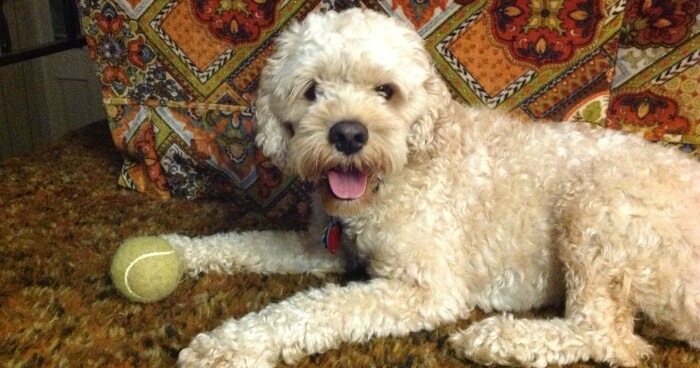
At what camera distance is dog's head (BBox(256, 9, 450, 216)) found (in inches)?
59.0

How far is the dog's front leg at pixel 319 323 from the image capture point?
1.44 meters

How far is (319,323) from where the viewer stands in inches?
60.3

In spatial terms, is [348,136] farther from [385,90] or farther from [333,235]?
[333,235]

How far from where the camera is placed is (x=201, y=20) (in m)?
2.18

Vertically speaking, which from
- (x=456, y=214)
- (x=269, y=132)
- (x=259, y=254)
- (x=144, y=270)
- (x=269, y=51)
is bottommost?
(x=259, y=254)

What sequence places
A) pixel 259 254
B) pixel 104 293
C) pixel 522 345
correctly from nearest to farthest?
pixel 522 345, pixel 104 293, pixel 259 254

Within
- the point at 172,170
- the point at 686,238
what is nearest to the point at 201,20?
the point at 172,170

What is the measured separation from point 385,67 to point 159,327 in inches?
36.8

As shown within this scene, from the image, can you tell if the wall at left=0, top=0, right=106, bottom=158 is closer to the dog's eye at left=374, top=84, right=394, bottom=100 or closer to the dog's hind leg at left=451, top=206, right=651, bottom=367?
the dog's eye at left=374, top=84, right=394, bottom=100

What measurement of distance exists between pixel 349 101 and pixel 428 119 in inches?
9.0

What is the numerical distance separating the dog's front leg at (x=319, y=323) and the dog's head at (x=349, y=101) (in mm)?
247

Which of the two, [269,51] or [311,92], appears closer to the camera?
[311,92]

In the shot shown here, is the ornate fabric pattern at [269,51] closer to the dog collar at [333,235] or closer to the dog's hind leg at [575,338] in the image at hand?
the dog collar at [333,235]

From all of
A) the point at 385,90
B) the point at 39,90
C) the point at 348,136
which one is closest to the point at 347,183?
the point at 348,136
